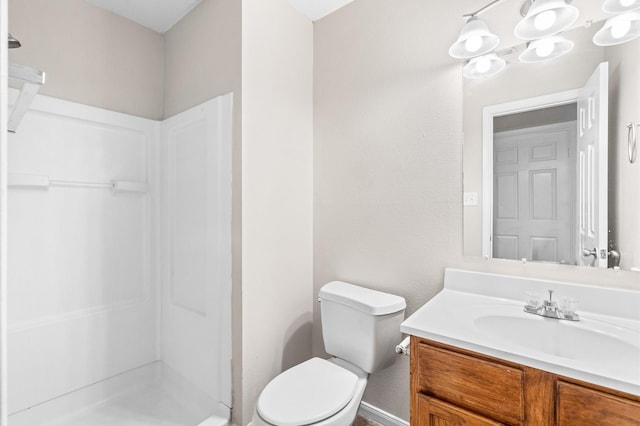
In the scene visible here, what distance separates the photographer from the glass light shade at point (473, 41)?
1.27 metres

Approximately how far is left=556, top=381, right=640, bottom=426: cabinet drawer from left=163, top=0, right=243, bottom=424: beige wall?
4.24 feet

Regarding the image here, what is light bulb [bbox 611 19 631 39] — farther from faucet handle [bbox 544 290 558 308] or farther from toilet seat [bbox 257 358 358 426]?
toilet seat [bbox 257 358 358 426]

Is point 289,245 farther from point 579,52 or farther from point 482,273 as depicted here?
point 579,52

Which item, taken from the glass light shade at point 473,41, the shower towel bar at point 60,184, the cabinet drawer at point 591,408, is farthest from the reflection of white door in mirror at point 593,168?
the shower towel bar at point 60,184

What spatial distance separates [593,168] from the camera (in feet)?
3.84

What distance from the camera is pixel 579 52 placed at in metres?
1.20

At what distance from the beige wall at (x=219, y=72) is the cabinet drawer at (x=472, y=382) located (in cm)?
95

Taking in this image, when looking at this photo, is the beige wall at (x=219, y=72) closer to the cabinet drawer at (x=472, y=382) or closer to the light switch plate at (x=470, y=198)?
the cabinet drawer at (x=472, y=382)

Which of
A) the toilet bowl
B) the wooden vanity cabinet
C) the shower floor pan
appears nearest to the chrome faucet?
the wooden vanity cabinet

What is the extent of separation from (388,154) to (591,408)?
1.24 m

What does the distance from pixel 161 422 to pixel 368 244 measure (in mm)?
1500

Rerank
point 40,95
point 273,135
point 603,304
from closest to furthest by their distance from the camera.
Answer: point 603,304 → point 40,95 → point 273,135

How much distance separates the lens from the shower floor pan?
1.64 meters

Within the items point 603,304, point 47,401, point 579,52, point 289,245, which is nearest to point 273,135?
point 289,245
